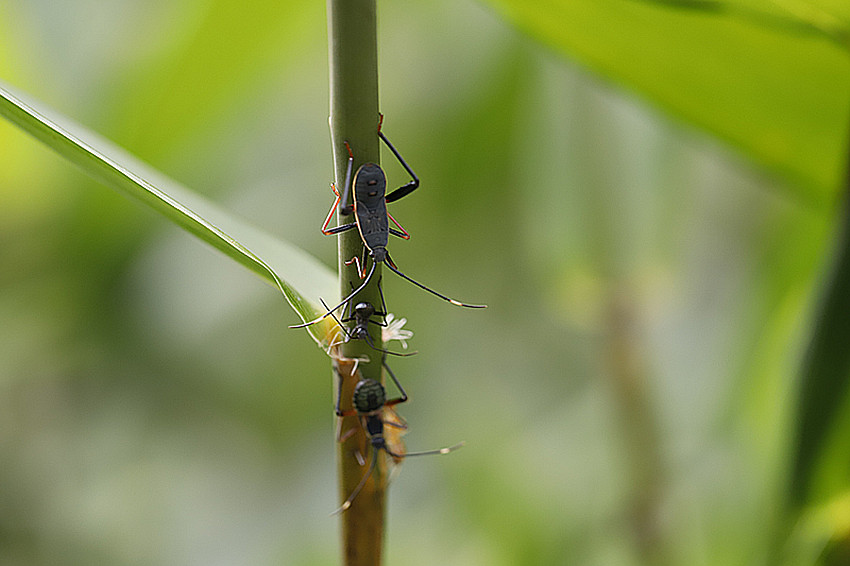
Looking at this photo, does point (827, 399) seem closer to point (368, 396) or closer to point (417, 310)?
point (368, 396)

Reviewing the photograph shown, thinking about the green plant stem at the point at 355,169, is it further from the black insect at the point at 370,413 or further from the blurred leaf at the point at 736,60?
the blurred leaf at the point at 736,60

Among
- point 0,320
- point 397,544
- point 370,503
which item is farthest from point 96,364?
point 370,503

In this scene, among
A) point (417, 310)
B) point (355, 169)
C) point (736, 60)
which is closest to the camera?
point (355, 169)

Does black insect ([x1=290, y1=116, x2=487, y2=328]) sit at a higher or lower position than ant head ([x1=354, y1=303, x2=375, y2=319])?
higher

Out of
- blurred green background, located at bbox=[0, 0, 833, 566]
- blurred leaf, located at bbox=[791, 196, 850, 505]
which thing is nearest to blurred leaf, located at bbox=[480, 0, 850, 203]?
blurred leaf, located at bbox=[791, 196, 850, 505]

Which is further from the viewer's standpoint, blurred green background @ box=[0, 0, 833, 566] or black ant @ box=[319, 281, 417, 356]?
blurred green background @ box=[0, 0, 833, 566]

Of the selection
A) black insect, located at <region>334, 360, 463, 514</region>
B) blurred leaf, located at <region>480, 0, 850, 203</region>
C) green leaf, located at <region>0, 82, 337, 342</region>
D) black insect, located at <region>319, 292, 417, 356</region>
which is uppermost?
blurred leaf, located at <region>480, 0, 850, 203</region>

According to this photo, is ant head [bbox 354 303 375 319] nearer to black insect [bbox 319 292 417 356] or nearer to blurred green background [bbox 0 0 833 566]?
black insect [bbox 319 292 417 356]

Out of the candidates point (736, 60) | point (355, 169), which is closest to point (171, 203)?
point (355, 169)
